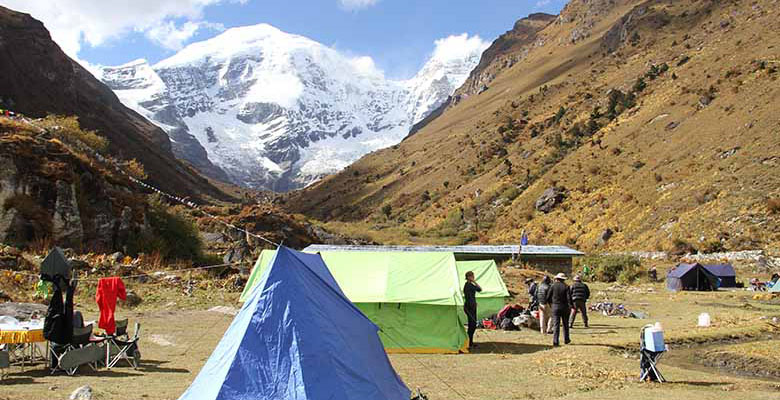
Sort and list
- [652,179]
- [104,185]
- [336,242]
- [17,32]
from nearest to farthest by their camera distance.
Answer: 1. [104,185]
2. [652,179]
3. [336,242]
4. [17,32]

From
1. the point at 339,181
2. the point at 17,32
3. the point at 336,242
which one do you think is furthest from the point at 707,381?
the point at 339,181

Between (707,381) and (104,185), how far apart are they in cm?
3059

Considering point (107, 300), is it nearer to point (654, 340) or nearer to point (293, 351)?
point (293, 351)

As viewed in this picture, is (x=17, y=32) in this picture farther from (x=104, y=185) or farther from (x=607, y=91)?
(x=607, y=91)

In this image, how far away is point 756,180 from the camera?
4219 centimetres

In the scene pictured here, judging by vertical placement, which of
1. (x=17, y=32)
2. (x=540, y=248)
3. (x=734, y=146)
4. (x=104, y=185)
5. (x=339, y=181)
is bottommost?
(x=540, y=248)

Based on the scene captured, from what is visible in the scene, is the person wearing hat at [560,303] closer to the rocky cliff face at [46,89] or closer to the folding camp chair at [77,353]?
the folding camp chair at [77,353]

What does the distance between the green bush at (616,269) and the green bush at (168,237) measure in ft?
77.2

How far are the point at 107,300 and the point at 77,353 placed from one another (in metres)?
1.58

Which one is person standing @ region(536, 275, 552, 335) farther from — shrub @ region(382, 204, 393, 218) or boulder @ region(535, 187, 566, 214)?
shrub @ region(382, 204, 393, 218)

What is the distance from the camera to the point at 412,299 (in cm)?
1625

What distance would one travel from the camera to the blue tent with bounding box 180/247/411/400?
8.09m

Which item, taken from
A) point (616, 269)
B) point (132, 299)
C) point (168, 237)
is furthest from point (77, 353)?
point (616, 269)

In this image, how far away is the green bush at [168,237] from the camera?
32.6 metres
